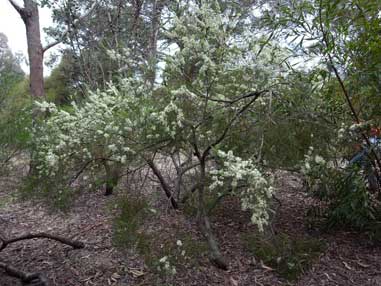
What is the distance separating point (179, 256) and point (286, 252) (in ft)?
3.12

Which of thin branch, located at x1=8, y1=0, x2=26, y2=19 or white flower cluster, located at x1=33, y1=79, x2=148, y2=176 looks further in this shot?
thin branch, located at x1=8, y1=0, x2=26, y2=19

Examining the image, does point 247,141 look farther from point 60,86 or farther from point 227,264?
point 60,86

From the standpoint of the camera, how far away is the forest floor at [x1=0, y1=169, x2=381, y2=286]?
317cm

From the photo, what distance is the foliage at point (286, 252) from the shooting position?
10.5 feet

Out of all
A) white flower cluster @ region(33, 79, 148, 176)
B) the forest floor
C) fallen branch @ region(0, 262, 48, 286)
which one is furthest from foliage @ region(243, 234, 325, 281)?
fallen branch @ region(0, 262, 48, 286)

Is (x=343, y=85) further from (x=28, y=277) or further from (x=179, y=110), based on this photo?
(x=28, y=277)

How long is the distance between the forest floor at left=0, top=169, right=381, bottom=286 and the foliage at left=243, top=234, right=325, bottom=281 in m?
0.05

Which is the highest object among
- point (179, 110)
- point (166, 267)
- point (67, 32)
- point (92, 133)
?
point (67, 32)

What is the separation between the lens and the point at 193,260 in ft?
10.0

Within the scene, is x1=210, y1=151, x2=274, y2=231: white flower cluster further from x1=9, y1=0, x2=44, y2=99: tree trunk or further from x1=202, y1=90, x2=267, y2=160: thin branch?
x1=9, y1=0, x2=44, y2=99: tree trunk

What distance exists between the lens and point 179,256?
9.11 feet

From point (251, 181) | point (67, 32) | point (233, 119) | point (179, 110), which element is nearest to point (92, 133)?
point (179, 110)

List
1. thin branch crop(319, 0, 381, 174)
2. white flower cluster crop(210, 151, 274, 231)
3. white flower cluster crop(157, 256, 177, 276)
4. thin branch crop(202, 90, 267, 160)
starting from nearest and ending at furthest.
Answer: white flower cluster crop(210, 151, 274, 231), white flower cluster crop(157, 256, 177, 276), thin branch crop(319, 0, 381, 174), thin branch crop(202, 90, 267, 160)

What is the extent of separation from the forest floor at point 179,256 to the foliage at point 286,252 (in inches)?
2.0
